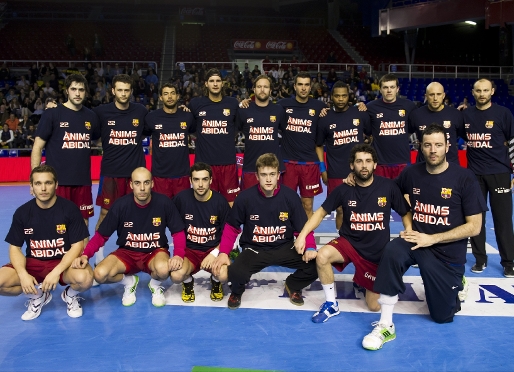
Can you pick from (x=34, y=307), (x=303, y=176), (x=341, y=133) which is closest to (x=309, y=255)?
(x=303, y=176)

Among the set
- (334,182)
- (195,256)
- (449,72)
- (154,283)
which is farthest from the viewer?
(449,72)

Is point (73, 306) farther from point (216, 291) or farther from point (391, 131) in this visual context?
point (391, 131)

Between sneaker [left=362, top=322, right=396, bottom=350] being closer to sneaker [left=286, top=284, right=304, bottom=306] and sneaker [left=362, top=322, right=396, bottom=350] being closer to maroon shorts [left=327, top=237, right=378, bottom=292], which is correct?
maroon shorts [left=327, top=237, right=378, bottom=292]

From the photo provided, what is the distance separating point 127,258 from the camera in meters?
4.86

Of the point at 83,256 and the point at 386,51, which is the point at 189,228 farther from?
the point at 386,51

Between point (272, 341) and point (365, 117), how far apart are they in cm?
320

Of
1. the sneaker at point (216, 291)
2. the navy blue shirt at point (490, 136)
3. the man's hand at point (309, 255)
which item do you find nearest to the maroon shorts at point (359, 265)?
the man's hand at point (309, 255)

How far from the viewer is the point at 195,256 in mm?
5016

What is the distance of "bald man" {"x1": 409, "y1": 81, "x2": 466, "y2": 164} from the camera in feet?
18.7

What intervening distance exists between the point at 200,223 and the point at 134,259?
743 mm

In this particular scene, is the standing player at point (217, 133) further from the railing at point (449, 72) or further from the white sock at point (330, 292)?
the railing at point (449, 72)

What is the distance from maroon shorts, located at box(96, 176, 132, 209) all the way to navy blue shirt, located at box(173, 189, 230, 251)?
3.24 ft

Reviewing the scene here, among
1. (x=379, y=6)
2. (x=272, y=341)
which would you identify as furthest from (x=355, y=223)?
(x=379, y=6)

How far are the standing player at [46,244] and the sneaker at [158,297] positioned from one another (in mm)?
625
